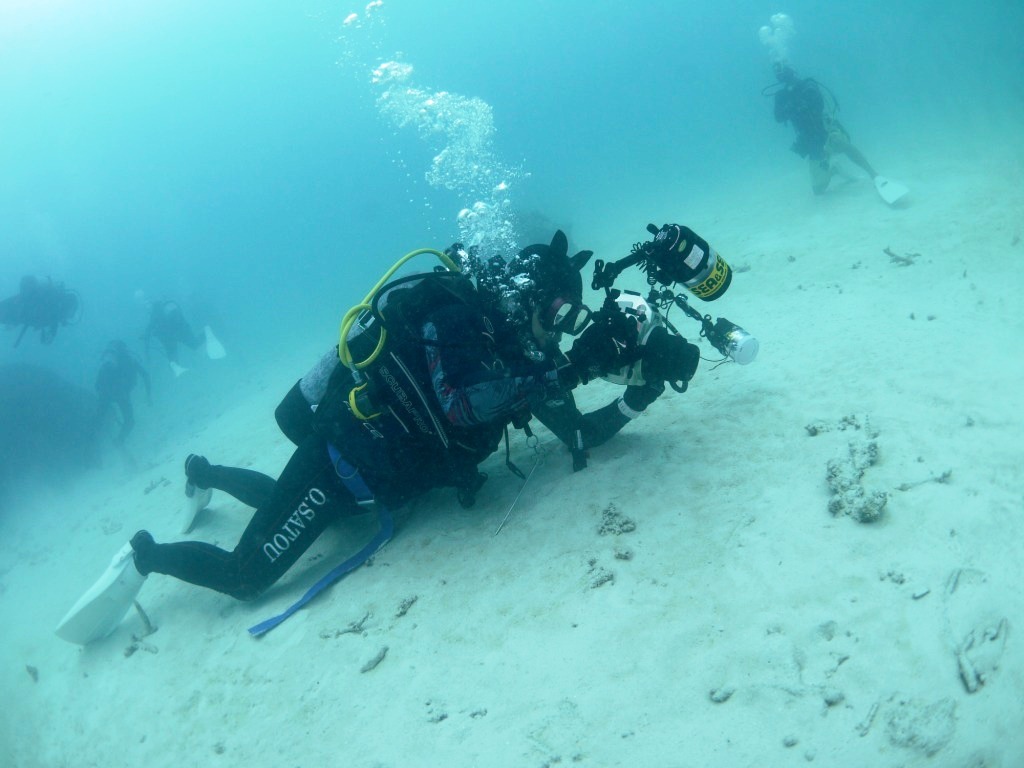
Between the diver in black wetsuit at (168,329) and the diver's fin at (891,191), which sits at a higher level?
the diver in black wetsuit at (168,329)

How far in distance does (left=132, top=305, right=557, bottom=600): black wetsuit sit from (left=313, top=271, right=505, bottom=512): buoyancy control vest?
0.4 inches

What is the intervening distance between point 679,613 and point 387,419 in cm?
247

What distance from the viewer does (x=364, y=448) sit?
4.22 metres

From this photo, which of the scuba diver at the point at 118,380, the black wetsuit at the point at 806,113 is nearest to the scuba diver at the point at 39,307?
the scuba diver at the point at 118,380

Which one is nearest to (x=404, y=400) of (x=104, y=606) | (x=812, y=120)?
(x=104, y=606)

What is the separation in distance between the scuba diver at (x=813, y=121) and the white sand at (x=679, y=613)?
8.45 meters

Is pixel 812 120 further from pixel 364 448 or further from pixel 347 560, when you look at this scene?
pixel 347 560

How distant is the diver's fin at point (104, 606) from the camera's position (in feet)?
16.5

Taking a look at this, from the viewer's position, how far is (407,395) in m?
3.89

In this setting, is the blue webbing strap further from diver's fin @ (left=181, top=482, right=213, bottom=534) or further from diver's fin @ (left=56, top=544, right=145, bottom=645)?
diver's fin @ (left=181, top=482, right=213, bottom=534)

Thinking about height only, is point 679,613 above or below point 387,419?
below

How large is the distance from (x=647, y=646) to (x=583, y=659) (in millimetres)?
356

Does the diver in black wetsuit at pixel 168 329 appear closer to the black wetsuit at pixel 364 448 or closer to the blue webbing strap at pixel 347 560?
the black wetsuit at pixel 364 448

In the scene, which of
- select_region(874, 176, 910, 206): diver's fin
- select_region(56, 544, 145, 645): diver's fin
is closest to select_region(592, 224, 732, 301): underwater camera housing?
select_region(56, 544, 145, 645): diver's fin
